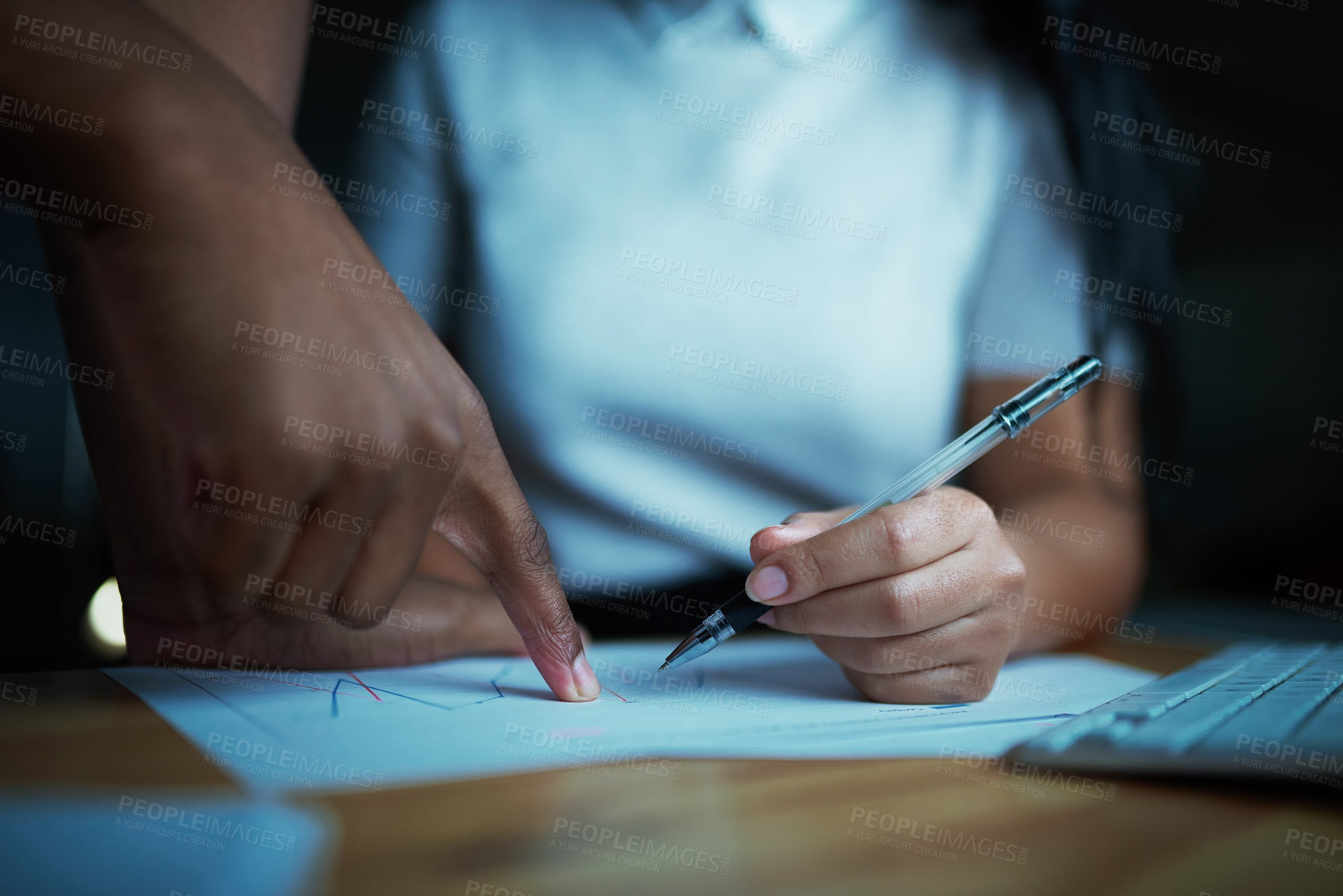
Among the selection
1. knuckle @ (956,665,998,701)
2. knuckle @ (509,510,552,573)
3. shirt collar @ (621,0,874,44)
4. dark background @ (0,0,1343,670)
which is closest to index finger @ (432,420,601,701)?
knuckle @ (509,510,552,573)

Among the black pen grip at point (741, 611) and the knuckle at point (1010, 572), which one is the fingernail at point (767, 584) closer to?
the black pen grip at point (741, 611)

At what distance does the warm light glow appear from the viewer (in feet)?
1.90

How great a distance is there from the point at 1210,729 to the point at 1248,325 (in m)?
0.84

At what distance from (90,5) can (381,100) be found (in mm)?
408

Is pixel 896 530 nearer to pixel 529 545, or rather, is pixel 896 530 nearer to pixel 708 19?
pixel 529 545

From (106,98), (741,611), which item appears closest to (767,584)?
(741,611)

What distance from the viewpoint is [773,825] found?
28cm

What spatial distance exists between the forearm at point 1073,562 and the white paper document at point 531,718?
112 millimetres

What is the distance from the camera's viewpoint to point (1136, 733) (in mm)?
350

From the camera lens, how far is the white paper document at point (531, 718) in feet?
1.06

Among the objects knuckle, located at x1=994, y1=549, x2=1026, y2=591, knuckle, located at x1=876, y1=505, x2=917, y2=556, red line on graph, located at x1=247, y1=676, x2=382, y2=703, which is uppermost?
knuckle, located at x1=876, y1=505, x2=917, y2=556

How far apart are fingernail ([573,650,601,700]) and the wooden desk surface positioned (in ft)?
0.35

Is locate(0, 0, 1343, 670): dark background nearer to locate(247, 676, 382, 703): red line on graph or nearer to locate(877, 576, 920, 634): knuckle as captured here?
locate(877, 576, 920, 634): knuckle

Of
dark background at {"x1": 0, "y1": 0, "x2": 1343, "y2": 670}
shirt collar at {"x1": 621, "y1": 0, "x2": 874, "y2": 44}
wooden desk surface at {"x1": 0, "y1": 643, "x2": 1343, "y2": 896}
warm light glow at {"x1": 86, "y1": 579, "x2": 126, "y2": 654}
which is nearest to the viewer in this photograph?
wooden desk surface at {"x1": 0, "y1": 643, "x2": 1343, "y2": 896}
